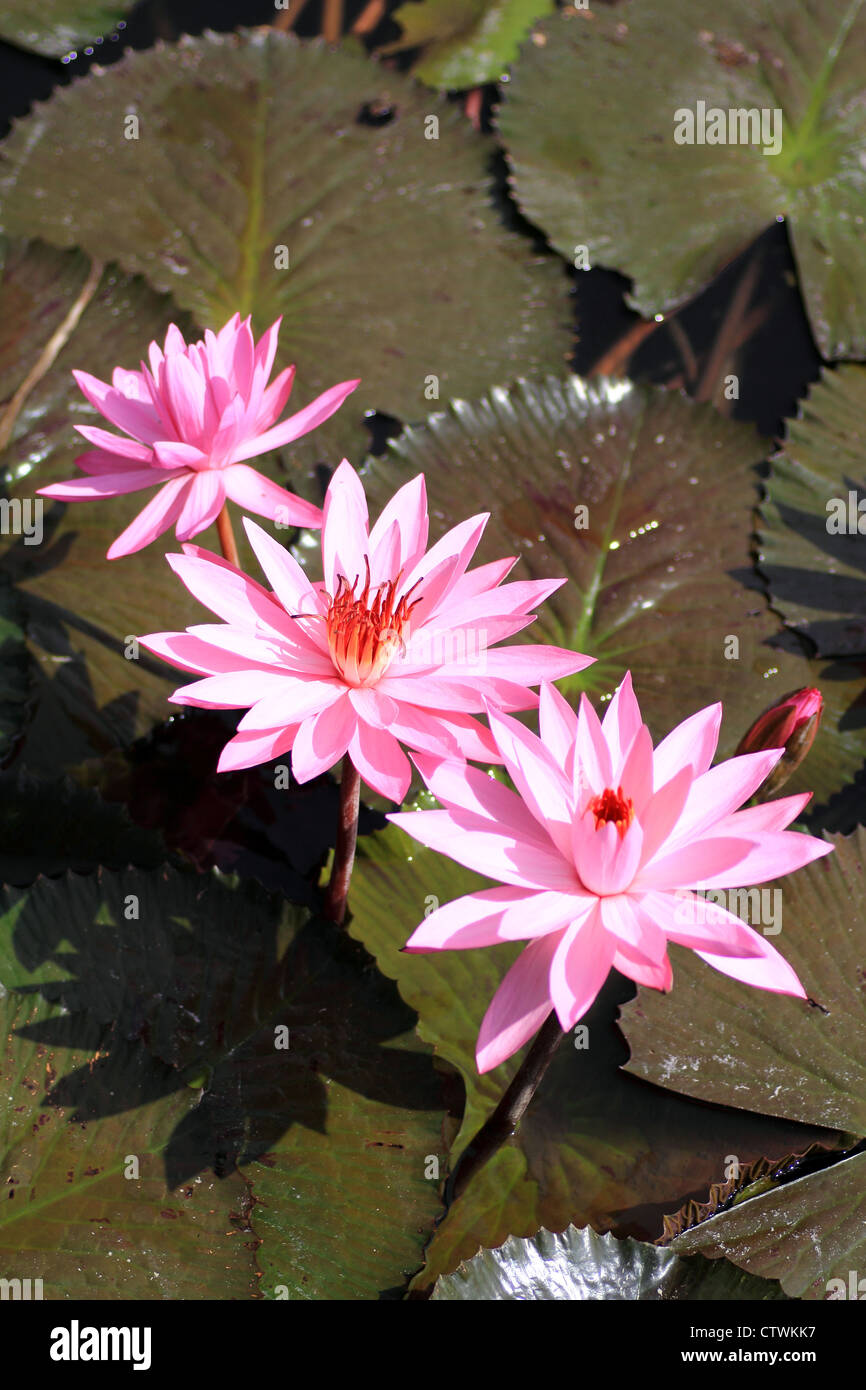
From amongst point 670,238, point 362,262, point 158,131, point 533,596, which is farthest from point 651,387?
point 158,131

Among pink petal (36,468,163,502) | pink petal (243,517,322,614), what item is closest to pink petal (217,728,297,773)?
pink petal (243,517,322,614)

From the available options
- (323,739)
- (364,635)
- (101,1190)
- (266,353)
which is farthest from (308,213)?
(101,1190)

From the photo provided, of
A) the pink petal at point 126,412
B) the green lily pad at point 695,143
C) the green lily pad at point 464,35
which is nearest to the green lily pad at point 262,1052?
the pink petal at point 126,412

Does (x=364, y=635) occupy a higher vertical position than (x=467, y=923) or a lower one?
higher

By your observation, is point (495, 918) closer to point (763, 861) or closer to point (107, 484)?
point (763, 861)

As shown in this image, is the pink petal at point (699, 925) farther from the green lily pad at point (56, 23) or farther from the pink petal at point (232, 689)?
the green lily pad at point (56, 23)

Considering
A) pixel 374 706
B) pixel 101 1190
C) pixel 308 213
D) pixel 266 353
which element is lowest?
pixel 101 1190
